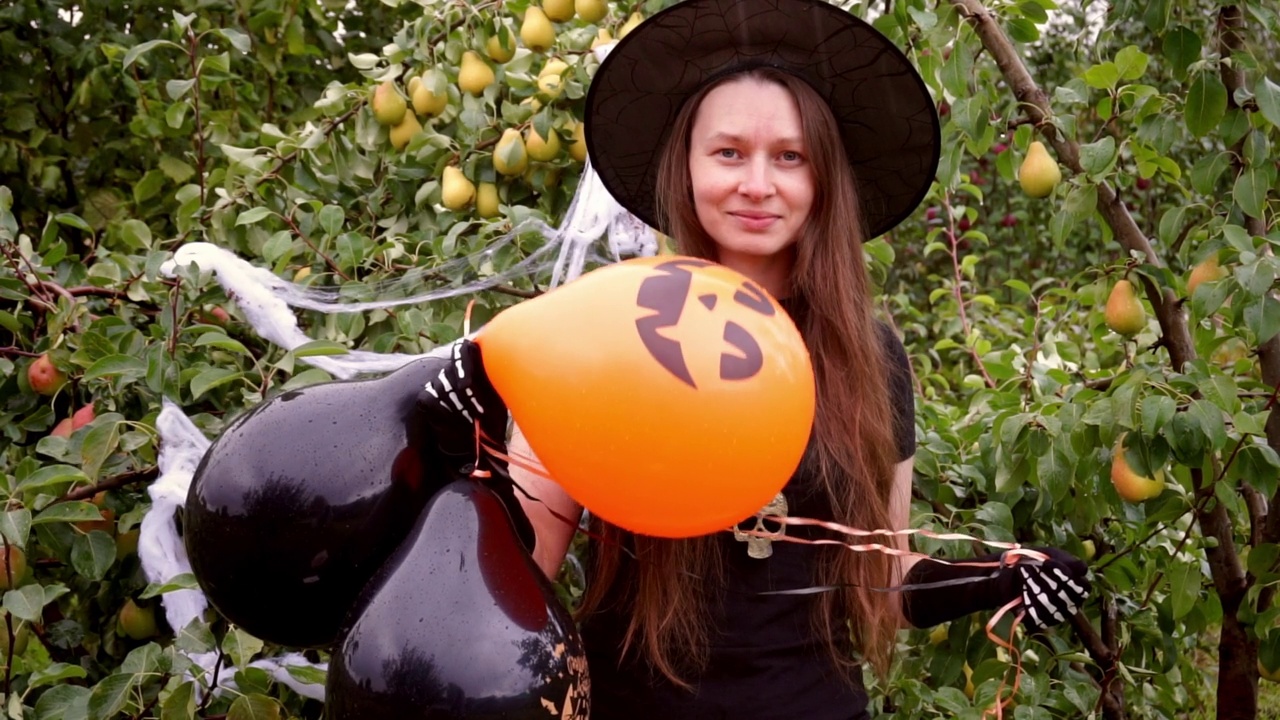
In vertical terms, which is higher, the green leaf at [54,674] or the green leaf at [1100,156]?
the green leaf at [1100,156]

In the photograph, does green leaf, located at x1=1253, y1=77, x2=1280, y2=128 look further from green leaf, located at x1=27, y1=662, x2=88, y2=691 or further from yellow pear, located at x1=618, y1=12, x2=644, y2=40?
green leaf, located at x1=27, y1=662, x2=88, y2=691

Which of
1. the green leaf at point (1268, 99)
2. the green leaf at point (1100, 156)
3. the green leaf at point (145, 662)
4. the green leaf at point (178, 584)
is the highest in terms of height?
the green leaf at point (1268, 99)

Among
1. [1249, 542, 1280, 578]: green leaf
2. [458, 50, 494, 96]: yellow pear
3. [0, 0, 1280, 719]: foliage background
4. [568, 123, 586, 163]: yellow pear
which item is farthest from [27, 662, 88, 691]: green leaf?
[1249, 542, 1280, 578]: green leaf

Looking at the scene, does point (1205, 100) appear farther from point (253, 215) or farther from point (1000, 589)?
point (253, 215)

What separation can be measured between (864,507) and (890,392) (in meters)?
0.19

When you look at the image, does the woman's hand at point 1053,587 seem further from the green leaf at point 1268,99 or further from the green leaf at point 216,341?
the green leaf at point 216,341

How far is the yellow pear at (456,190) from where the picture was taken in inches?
96.0

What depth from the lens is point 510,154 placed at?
2.41 m

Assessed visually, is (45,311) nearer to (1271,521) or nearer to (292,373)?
(292,373)

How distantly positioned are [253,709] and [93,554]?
0.38 m

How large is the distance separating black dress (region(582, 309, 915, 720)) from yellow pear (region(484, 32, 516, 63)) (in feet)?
4.27

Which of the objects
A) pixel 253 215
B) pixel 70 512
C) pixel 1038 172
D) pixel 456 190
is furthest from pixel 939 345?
pixel 70 512

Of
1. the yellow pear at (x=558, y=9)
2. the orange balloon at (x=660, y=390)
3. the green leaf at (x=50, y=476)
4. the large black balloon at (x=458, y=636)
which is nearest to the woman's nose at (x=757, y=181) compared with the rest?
the orange balloon at (x=660, y=390)

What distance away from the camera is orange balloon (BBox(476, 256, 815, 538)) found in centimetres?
120
